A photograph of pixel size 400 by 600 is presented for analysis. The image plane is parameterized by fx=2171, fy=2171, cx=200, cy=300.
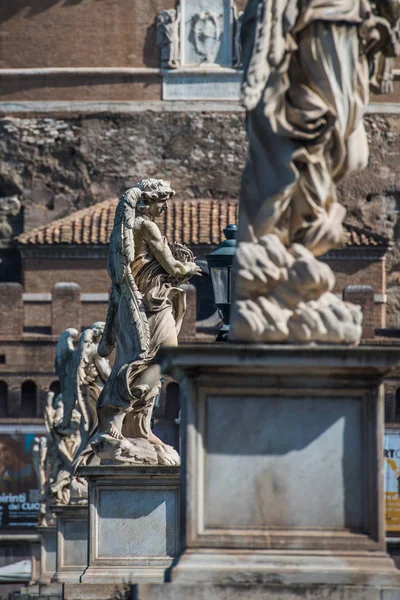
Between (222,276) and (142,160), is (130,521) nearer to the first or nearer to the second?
(222,276)

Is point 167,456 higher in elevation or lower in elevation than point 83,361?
higher

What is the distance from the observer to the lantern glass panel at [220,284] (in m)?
14.2

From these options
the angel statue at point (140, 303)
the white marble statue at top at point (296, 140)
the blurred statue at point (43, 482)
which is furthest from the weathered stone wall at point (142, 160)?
the white marble statue at top at point (296, 140)

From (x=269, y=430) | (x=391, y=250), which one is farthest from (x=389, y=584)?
(x=391, y=250)

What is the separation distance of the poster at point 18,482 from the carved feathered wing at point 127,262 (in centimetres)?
4047

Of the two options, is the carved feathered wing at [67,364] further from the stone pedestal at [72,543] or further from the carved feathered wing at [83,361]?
the carved feathered wing at [83,361]

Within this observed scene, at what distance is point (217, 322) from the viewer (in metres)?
56.7

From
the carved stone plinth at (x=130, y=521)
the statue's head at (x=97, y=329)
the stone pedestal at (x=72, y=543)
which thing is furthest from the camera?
the stone pedestal at (x=72, y=543)

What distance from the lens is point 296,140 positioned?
7.53 metres

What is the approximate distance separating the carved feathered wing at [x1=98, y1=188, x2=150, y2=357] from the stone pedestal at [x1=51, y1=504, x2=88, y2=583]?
16.2ft

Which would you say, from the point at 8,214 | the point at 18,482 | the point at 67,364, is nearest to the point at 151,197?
the point at 67,364

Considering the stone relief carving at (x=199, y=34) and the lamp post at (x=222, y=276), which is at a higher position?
the lamp post at (x=222, y=276)

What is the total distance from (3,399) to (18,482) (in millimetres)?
2774

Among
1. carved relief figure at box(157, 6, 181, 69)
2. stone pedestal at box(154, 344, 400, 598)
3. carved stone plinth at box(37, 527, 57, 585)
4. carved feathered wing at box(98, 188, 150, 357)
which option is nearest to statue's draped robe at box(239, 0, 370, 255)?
stone pedestal at box(154, 344, 400, 598)
